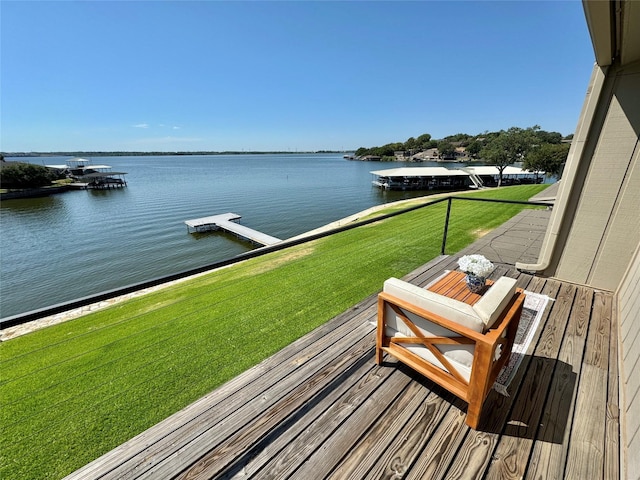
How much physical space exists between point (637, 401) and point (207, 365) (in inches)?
132

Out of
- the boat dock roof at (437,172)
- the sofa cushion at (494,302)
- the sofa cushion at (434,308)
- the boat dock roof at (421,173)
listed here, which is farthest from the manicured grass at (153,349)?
the boat dock roof at (437,172)

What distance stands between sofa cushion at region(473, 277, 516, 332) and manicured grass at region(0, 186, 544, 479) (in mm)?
2323

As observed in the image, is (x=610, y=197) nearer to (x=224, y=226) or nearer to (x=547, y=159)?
(x=224, y=226)

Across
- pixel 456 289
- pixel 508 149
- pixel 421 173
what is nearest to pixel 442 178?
pixel 421 173

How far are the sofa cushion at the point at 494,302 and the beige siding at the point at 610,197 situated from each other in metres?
2.12

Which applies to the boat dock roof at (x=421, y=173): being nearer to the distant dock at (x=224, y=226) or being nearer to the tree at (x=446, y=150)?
the distant dock at (x=224, y=226)

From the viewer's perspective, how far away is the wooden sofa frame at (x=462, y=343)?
126 centimetres

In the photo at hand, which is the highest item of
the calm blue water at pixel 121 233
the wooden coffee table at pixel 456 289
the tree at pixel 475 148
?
the tree at pixel 475 148

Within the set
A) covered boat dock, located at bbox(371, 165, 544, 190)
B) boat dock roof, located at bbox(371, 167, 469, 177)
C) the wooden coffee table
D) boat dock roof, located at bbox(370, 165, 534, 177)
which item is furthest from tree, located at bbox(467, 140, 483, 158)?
the wooden coffee table

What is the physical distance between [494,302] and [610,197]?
96.2 inches

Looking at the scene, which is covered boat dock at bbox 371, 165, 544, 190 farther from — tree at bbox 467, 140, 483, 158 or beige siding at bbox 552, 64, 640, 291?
tree at bbox 467, 140, 483, 158

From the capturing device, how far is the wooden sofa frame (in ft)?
4.13

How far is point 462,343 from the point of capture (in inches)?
52.5

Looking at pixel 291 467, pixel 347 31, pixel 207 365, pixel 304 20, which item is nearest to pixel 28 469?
pixel 207 365
